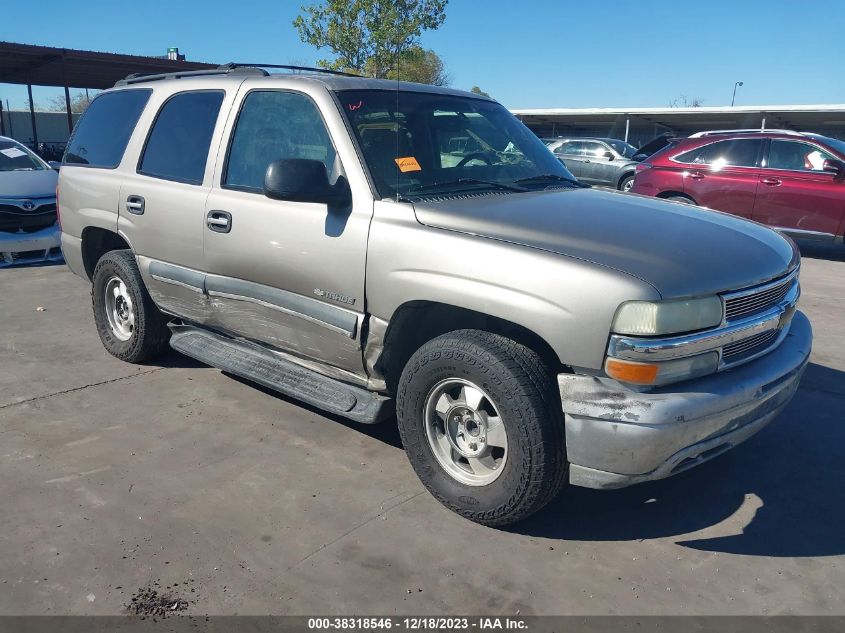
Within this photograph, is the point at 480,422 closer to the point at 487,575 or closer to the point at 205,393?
the point at 487,575

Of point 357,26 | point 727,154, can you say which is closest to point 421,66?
point 357,26

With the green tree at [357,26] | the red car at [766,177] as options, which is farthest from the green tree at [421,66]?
the red car at [766,177]

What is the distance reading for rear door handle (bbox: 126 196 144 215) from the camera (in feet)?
14.9

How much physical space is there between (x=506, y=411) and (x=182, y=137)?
9.33 ft

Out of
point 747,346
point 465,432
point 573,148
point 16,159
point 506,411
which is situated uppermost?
point 573,148

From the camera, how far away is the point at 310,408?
4.40 metres

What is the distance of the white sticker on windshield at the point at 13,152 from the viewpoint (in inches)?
374

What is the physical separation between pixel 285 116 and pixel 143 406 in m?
2.00

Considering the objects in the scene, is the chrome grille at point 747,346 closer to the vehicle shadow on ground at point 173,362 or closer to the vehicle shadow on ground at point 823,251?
the vehicle shadow on ground at point 173,362

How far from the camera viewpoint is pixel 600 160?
16.4m

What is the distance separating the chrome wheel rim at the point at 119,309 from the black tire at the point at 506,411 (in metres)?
2.79

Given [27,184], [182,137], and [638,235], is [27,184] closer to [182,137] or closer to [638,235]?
[182,137]

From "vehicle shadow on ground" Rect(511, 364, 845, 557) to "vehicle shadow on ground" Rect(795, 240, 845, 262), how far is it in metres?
7.13

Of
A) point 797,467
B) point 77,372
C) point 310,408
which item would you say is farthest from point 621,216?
point 77,372
